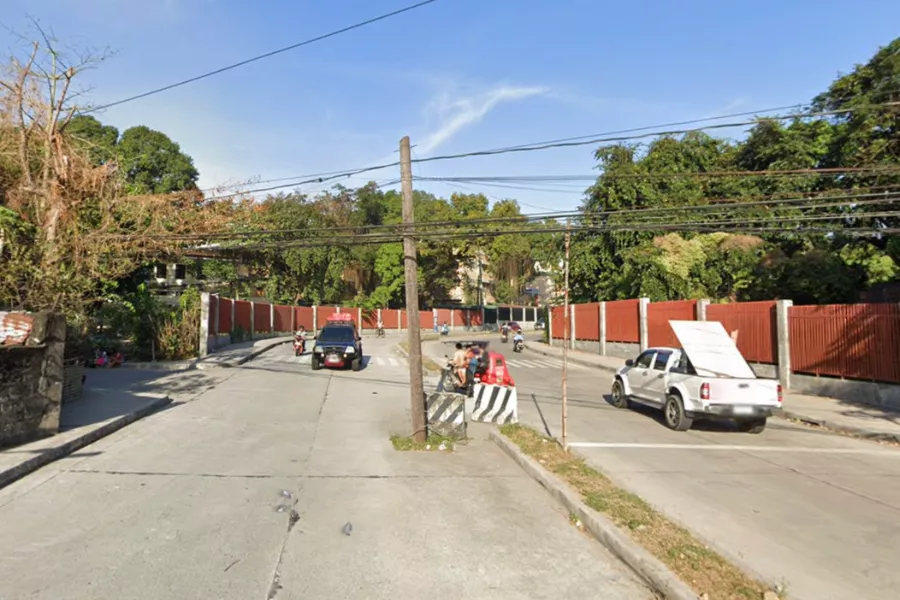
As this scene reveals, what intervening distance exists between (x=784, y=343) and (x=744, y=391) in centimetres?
760

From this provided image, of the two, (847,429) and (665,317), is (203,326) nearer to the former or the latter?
(665,317)

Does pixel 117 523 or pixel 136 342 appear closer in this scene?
pixel 117 523

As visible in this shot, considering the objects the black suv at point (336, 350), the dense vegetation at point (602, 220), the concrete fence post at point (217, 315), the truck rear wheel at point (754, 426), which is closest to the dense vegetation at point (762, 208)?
the dense vegetation at point (602, 220)

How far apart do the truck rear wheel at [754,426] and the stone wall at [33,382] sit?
12.1 metres

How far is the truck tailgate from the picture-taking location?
36.1 feet

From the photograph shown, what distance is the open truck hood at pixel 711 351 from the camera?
1141 centimetres

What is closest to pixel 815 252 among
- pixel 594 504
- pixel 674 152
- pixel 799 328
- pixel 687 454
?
pixel 799 328

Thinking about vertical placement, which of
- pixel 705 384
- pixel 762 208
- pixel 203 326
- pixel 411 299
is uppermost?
pixel 762 208

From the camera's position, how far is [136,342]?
20.6m

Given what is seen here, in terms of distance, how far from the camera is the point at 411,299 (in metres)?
10.1

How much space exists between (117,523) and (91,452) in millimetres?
3596

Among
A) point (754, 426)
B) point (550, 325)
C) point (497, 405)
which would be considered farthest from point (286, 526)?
point (550, 325)

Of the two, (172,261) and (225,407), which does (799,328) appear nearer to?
(225,407)

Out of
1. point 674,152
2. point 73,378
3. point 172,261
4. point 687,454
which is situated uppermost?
point 674,152
